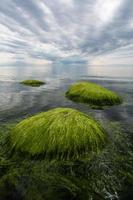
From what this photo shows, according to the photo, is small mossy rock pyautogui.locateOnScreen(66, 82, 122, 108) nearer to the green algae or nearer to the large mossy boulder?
the large mossy boulder

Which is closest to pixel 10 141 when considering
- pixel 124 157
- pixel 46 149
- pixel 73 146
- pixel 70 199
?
pixel 46 149

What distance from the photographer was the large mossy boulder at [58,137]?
30.5 ft

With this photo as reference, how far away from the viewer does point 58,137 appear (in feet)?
31.7

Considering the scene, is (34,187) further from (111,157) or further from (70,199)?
(111,157)

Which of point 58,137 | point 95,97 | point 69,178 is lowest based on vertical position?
point 69,178

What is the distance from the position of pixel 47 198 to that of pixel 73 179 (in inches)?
53.5

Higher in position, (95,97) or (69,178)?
(95,97)

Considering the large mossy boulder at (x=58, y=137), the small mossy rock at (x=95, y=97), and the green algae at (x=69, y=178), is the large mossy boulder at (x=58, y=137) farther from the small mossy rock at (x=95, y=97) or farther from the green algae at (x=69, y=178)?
the small mossy rock at (x=95, y=97)

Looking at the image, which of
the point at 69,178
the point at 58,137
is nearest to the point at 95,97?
the point at 58,137

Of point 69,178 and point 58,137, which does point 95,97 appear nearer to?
point 58,137

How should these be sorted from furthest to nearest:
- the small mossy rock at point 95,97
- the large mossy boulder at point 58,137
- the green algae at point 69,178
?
the small mossy rock at point 95,97 → the large mossy boulder at point 58,137 → the green algae at point 69,178

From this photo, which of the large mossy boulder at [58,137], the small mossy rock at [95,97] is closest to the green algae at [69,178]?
the large mossy boulder at [58,137]

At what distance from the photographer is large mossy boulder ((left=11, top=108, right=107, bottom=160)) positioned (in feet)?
30.5

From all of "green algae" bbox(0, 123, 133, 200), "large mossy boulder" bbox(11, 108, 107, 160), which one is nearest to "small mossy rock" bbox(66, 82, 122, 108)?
"large mossy boulder" bbox(11, 108, 107, 160)
